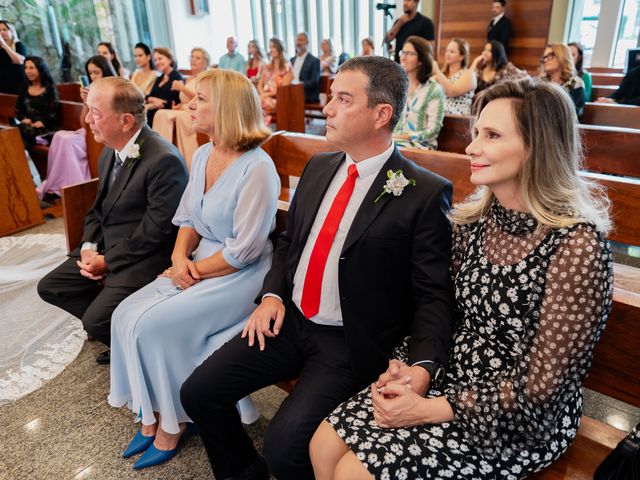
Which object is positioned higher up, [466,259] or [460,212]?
[460,212]

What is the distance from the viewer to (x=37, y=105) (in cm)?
510

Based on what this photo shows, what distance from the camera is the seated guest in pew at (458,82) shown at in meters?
4.19

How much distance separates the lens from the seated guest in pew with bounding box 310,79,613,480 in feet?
3.76

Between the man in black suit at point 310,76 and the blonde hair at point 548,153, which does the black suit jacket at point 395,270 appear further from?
the man in black suit at point 310,76

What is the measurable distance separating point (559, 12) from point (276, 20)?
6.57 metres

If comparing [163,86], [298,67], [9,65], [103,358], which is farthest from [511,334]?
[298,67]

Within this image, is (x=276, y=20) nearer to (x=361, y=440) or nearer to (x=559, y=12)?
(x=559, y=12)

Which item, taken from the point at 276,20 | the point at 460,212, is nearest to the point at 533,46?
the point at 276,20

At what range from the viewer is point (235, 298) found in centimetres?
192

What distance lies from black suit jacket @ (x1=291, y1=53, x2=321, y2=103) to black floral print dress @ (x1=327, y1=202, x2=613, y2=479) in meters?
6.82

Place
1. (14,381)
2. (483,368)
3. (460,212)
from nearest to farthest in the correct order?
(483,368)
(460,212)
(14,381)

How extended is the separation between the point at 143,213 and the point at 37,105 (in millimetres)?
3702

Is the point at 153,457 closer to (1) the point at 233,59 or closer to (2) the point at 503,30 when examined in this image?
(1) the point at 233,59

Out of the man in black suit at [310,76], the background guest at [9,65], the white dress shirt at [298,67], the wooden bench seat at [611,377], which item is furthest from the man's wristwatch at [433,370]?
the white dress shirt at [298,67]
